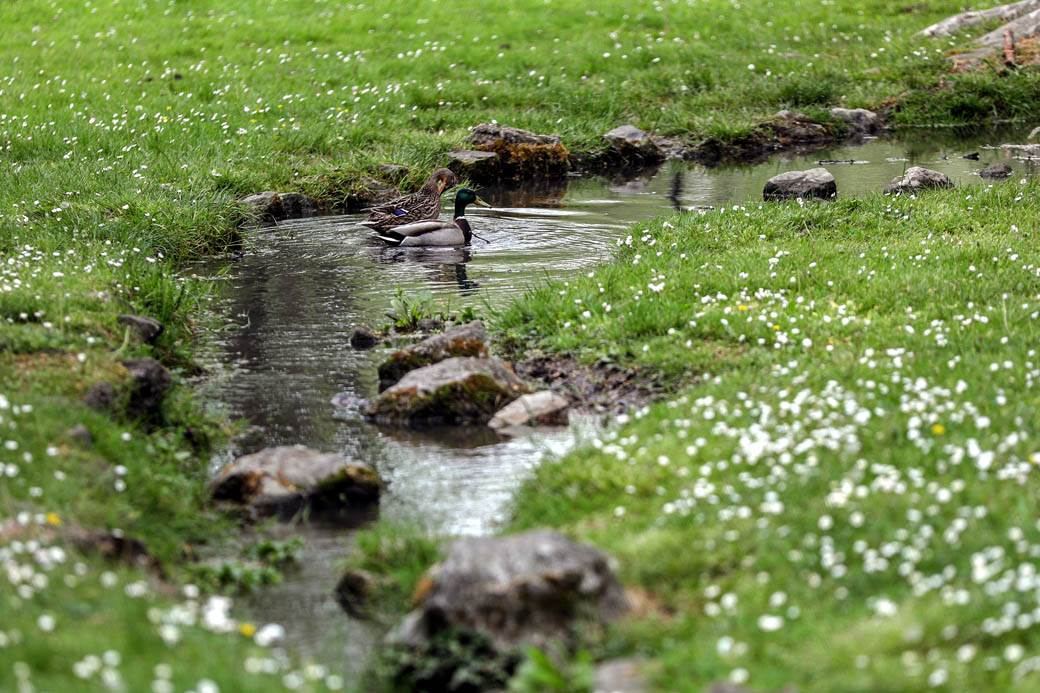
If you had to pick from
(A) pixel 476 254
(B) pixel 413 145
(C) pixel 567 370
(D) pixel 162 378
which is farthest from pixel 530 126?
(D) pixel 162 378

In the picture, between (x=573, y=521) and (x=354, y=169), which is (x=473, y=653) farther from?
(x=354, y=169)

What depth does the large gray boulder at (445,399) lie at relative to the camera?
35.1 feet

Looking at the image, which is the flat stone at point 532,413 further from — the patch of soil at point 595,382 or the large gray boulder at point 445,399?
the patch of soil at point 595,382

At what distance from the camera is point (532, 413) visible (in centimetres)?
1052

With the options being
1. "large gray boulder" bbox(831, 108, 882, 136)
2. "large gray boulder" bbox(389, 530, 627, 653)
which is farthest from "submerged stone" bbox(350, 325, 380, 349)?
"large gray boulder" bbox(831, 108, 882, 136)

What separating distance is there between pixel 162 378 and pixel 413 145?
36.2ft

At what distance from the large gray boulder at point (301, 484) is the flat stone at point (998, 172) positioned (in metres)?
12.4

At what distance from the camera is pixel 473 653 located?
6.56m

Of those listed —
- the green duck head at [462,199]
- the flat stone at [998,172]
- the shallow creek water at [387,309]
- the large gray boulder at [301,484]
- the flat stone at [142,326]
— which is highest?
the flat stone at [142,326]

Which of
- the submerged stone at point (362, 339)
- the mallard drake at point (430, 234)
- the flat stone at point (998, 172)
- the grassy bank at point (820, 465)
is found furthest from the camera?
the flat stone at point (998, 172)

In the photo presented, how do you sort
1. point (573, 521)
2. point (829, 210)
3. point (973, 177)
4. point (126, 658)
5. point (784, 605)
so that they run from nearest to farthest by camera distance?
1. point (126, 658)
2. point (784, 605)
3. point (573, 521)
4. point (829, 210)
5. point (973, 177)

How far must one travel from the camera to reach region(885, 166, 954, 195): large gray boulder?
17.0 meters

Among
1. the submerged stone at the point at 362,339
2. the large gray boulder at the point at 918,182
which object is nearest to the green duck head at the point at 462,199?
the submerged stone at the point at 362,339

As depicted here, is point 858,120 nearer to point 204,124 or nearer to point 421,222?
point 421,222
